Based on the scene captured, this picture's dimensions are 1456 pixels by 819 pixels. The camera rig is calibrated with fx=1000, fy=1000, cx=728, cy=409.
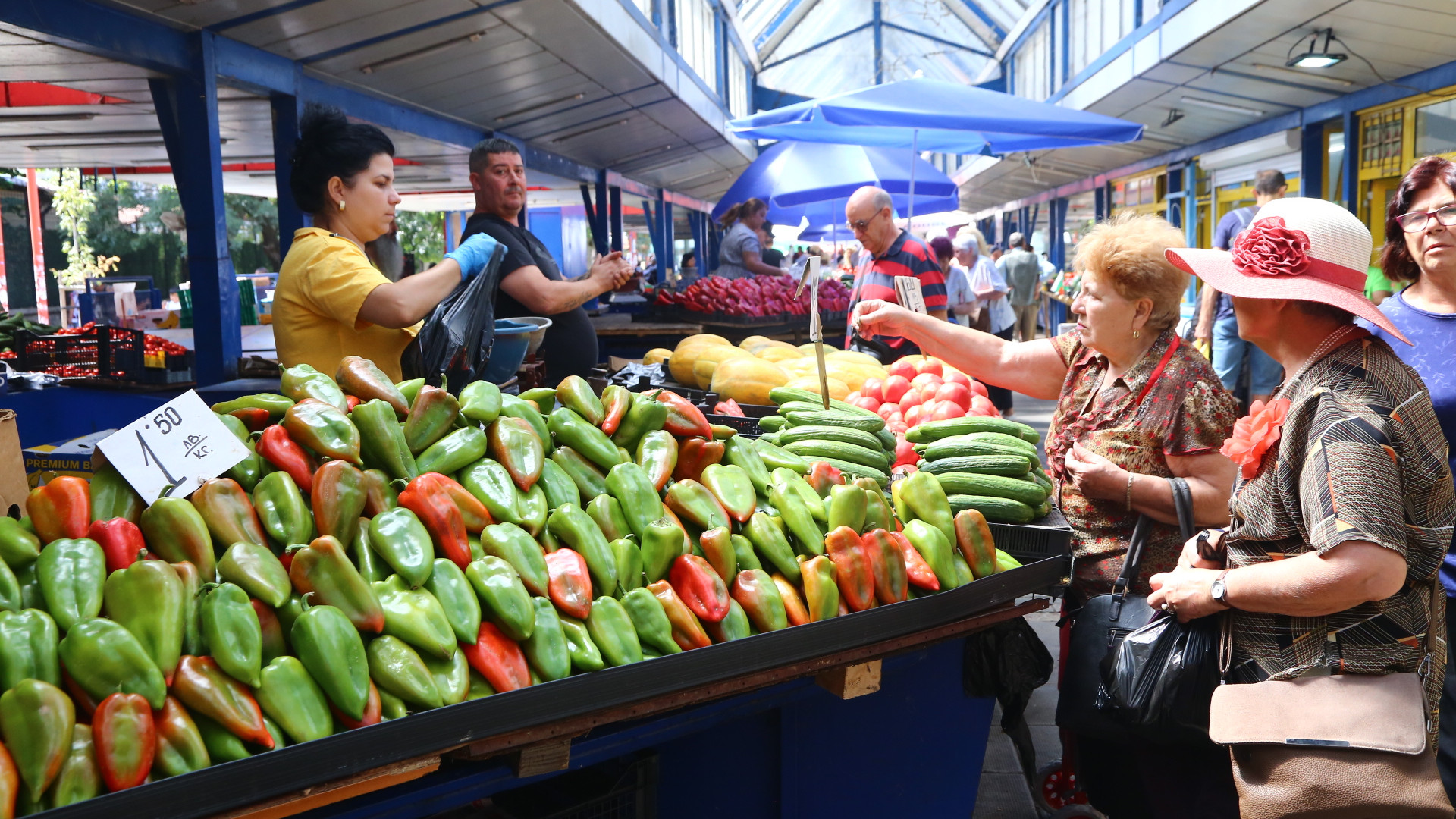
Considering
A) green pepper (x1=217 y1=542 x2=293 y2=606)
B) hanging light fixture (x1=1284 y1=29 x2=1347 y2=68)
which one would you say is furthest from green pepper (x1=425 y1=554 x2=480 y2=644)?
hanging light fixture (x1=1284 y1=29 x2=1347 y2=68)

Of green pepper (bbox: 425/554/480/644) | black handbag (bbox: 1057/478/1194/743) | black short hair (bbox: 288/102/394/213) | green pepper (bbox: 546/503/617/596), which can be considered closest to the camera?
green pepper (bbox: 425/554/480/644)

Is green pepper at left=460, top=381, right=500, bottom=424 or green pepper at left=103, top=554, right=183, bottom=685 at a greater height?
green pepper at left=460, top=381, right=500, bottom=424

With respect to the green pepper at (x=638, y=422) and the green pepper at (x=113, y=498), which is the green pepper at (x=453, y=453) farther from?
the green pepper at (x=113, y=498)

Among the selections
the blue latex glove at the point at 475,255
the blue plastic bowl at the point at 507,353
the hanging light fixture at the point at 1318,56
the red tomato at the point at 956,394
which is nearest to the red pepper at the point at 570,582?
the blue latex glove at the point at 475,255

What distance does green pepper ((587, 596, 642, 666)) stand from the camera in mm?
1679

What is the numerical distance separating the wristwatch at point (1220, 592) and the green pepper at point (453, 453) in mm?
1447

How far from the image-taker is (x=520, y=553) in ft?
5.81

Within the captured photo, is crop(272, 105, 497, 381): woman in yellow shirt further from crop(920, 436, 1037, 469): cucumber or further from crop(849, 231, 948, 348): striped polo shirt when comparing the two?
crop(849, 231, 948, 348): striped polo shirt

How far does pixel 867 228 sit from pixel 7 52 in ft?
13.5

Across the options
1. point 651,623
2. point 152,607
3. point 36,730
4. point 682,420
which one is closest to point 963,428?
point 682,420

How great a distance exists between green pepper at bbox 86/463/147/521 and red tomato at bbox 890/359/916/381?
9.22 feet

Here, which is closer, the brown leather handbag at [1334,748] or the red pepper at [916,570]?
the brown leather handbag at [1334,748]

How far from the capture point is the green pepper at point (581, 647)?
1.65 m

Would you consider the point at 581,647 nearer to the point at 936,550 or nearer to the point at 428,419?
the point at 428,419
